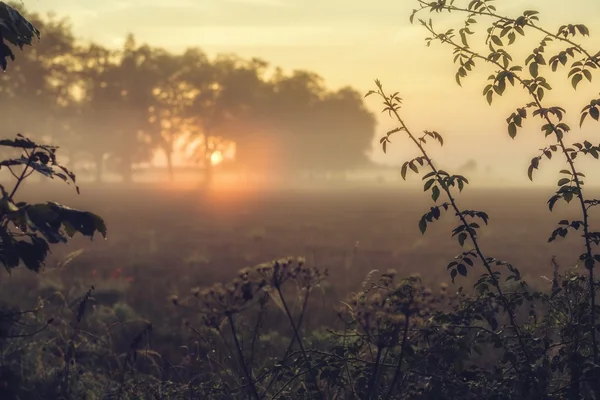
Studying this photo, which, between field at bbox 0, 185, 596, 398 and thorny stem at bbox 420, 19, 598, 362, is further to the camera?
field at bbox 0, 185, 596, 398

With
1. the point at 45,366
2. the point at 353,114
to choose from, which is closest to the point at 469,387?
the point at 45,366

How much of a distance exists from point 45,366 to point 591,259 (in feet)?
18.2

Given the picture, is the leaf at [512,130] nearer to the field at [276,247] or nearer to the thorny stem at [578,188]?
the thorny stem at [578,188]

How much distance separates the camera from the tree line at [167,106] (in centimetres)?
6812

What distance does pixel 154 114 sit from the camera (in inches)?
3435

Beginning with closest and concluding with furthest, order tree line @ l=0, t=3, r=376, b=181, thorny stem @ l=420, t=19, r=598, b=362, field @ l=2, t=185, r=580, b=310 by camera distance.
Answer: thorny stem @ l=420, t=19, r=598, b=362, field @ l=2, t=185, r=580, b=310, tree line @ l=0, t=3, r=376, b=181

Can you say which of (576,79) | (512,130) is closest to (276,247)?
(512,130)

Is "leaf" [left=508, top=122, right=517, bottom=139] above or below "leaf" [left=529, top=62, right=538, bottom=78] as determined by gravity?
below

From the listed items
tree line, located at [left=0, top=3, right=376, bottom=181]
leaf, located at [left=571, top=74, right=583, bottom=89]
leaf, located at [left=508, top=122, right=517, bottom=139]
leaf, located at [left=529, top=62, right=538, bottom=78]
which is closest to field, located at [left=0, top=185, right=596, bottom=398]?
leaf, located at [left=508, top=122, right=517, bottom=139]

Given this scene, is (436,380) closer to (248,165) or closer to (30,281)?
(30,281)

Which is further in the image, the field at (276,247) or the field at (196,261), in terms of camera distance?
the field at (276,247)

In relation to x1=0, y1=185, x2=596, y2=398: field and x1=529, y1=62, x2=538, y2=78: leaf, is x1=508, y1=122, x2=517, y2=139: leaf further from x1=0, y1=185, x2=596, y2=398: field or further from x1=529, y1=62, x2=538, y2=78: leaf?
x1=0, y1=185, x2=596, y2=398: field

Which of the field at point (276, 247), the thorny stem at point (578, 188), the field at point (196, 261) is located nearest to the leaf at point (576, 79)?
the thorny stem at point (578, 188)

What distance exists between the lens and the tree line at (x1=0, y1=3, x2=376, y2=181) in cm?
6812
